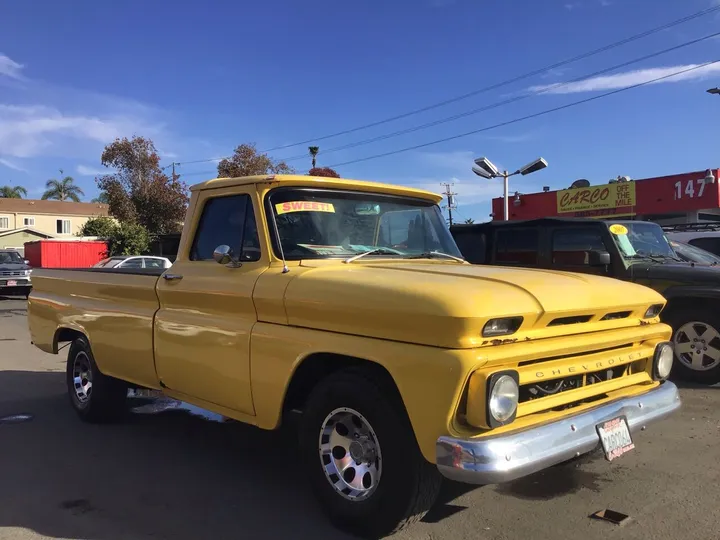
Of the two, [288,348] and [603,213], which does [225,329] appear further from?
[603,213]

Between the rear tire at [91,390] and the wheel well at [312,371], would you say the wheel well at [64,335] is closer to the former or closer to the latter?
the rear tire at [91,390]

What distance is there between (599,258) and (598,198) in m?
17.2

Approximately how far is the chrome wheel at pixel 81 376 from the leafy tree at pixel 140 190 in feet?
93.1

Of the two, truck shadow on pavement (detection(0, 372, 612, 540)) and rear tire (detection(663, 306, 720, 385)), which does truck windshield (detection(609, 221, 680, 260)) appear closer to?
rear tire (detection(663, 306, 720, 385))

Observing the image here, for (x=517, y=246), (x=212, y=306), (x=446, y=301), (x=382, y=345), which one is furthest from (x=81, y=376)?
(x=517, y=246)

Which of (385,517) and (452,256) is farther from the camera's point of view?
(452,256)

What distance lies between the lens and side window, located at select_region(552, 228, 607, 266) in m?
7.75

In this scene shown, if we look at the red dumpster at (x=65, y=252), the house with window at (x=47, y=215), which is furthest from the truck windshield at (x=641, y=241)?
the house with window at (x=47, y=215)

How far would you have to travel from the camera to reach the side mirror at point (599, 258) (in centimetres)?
718

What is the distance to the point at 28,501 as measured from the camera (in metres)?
3.97

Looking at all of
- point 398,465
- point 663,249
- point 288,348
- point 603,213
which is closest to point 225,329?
point 288,348

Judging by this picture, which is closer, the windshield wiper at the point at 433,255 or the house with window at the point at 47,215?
the windshield wiper at the point at 433,255

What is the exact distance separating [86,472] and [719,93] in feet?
58.5

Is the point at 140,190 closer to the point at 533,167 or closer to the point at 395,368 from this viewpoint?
the point at 533,167
